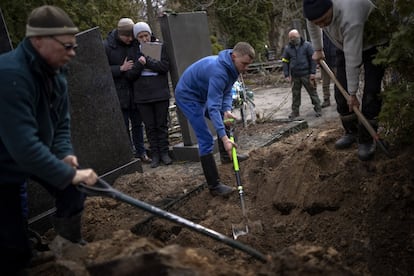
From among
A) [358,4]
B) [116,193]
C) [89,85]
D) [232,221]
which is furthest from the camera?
[89,85]

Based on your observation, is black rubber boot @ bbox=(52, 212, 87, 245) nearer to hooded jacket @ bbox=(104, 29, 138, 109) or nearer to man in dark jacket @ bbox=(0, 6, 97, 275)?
man in dark jacket @ bbox=(0, 6, 97, 275)

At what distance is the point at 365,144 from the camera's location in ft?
12.9

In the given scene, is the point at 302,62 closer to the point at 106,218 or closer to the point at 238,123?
the point at 238,123

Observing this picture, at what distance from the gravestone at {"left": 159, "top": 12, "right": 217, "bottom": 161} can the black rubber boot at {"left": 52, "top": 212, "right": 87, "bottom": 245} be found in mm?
3163

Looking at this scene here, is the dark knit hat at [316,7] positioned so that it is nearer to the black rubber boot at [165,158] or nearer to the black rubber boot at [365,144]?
the black rubber boot at [365,144]

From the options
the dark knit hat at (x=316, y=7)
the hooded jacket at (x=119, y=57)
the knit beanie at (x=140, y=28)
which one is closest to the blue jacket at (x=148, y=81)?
the hooded jacket at (x=119, y=57)

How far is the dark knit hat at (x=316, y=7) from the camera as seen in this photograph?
11.6ft

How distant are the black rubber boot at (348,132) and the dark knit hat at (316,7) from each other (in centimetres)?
121

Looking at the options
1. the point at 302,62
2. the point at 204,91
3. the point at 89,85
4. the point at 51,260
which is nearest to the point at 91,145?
the point at 89,85

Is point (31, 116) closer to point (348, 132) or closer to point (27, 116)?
point (27, 116)

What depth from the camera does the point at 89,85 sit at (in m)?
5.05

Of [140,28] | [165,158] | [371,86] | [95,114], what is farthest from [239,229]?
[140,28]

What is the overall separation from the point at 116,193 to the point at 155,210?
0.27 meters

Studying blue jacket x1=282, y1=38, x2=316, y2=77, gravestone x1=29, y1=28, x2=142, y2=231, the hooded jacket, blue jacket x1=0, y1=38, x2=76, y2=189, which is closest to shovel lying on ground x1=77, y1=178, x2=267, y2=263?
blue jacket x1=0, y1=38, x2=76, y2=189
